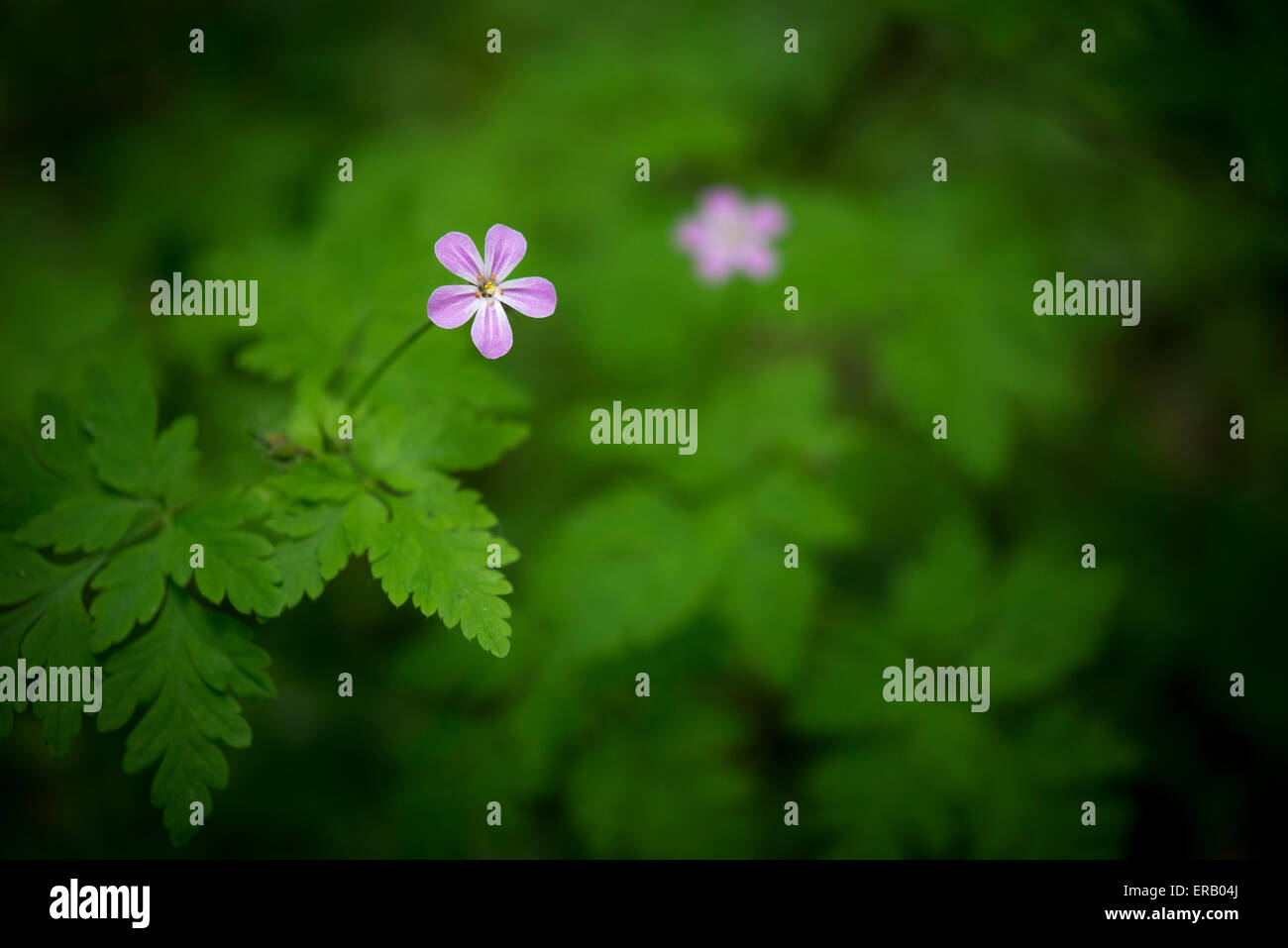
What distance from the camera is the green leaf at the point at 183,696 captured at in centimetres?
217

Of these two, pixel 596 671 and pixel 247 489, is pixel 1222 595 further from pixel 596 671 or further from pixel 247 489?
pixel 247 489

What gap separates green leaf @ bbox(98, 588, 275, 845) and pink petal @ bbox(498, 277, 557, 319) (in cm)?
118

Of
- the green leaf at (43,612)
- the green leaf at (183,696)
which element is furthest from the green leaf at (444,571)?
the green leaf at (43,612)

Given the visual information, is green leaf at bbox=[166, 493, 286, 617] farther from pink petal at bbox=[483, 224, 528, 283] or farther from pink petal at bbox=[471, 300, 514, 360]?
pink petal at bbox=[483, 224, 528, 283]

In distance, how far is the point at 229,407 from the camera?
4250 millimetres

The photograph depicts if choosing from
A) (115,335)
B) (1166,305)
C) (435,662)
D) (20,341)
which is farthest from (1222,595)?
(20,341)

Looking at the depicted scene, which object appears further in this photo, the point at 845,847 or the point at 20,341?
the point at 20,341

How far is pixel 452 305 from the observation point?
2.18m

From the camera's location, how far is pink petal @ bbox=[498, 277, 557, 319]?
7.38ft

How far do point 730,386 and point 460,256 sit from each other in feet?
7.51

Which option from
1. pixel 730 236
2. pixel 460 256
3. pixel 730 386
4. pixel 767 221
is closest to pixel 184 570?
pixel 460 256

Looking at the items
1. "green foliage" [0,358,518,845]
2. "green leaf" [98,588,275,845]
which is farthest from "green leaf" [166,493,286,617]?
"green leaf" [98,588,275,845]

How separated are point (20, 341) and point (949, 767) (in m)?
4.56
